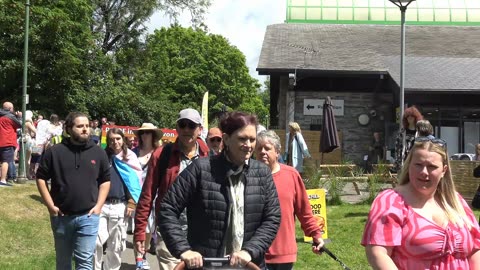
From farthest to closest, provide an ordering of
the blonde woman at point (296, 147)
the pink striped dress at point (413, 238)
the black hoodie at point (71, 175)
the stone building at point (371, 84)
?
the stone building at point (371, 84), the blonde woman at point (296, 147), the black hoodie at point (71, 175), the pink striped dress at point (413, 238)

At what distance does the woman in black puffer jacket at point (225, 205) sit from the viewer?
3.71m

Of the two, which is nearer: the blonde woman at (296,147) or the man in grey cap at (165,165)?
the man in grey cap at (165,165)

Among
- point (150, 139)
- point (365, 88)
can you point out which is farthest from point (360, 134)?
point (150, 139)

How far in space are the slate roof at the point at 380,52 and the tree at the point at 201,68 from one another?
24649 mm

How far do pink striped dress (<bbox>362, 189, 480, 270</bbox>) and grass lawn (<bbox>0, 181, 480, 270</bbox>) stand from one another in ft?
17.2

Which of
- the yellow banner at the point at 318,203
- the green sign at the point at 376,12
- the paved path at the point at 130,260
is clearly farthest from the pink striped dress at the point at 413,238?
the green sign at the point at 376,12

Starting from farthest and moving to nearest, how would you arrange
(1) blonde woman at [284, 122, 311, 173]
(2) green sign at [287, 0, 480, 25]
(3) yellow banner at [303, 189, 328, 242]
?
(2) green sign at [287, 0, 480, 25]
(1) blonde woman at [284, 122, 311, 173]
(3) yellow banner at [303, 189, 328, 242]

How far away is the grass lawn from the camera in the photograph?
8656 mm

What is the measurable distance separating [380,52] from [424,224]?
23.7m

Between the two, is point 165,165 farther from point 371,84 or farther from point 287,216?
point 371,84

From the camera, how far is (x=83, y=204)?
5992 millimetres

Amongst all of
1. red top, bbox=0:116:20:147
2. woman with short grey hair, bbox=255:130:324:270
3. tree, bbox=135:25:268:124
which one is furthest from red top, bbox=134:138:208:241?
tree, bbox=135:25:268:124

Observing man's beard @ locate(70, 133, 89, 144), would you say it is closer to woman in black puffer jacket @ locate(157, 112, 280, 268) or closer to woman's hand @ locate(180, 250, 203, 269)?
woman in black puffer jacket @ locate(157, 112, 280, 268)

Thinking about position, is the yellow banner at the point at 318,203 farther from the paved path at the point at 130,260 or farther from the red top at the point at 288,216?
the red top at the point at 288,216
